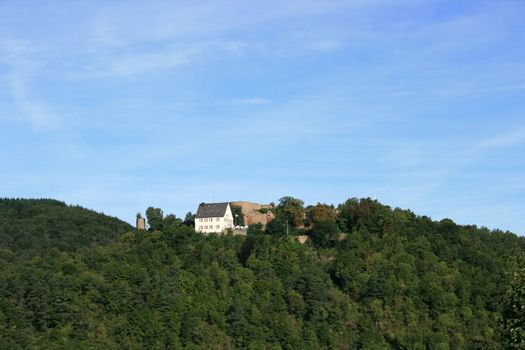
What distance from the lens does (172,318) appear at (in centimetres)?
9188

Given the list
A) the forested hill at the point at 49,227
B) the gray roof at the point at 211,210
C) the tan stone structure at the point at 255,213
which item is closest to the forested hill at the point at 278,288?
the tan stone structure at the point at 255,213

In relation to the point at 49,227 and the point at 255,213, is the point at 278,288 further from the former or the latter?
the point at 49,227

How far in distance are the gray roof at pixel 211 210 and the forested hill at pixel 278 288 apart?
2.99 meters

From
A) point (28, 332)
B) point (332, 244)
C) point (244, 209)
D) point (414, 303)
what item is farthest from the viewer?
point (244, 209)

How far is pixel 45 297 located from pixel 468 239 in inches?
2027

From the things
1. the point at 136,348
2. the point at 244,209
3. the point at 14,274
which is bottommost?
the point at 136,348

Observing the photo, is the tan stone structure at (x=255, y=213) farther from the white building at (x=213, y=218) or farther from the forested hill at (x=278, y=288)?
the white building at (x=213, y=218)

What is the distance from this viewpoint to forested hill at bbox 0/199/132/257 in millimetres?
139812

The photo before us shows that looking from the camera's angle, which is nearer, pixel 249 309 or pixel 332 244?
pixel 249 309

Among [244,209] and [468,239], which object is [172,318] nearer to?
[244,209]

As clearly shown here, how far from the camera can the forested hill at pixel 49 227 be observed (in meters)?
140

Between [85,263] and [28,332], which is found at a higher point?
[85,263]

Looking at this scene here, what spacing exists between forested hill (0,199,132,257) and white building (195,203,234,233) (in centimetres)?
2693

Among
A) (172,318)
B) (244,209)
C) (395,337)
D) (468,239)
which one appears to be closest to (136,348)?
(172,318)
